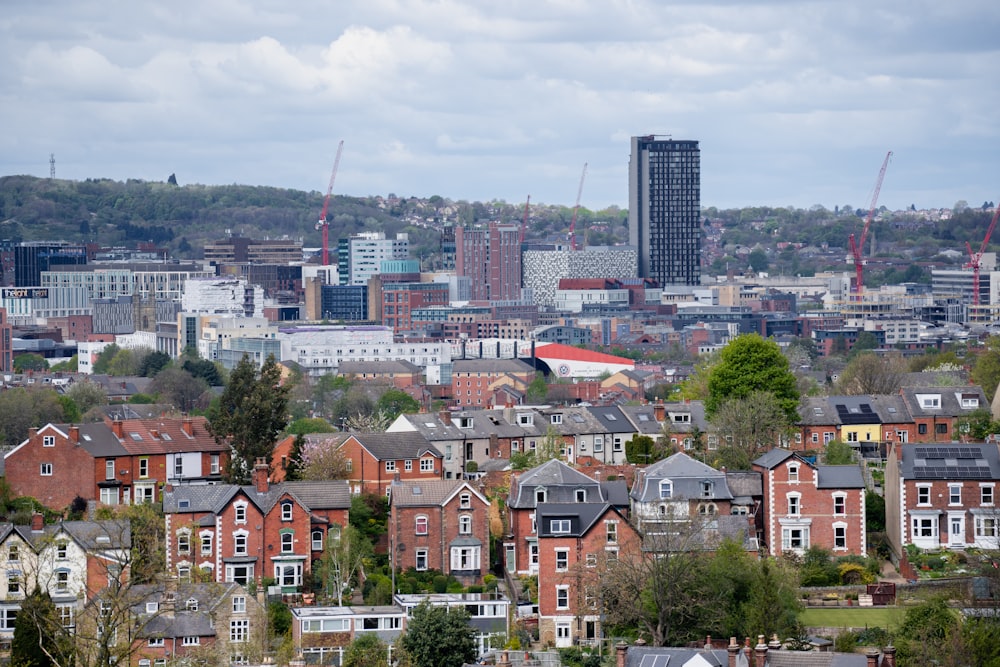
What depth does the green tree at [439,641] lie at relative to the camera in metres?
48.3

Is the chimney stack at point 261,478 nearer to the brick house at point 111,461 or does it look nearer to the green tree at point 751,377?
the brick house at point 111,461

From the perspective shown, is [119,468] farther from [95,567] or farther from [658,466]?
[658,466]

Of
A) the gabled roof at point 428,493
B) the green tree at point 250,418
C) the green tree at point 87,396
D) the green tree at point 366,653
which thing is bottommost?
the green tree at point 366,653

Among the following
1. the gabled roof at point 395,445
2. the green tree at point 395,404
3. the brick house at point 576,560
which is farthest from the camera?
the green tree at point 395,404

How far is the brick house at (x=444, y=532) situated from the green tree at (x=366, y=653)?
261 inches

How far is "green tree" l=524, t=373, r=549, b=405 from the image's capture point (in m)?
118

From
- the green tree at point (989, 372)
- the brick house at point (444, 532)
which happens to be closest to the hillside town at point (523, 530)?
the brick house at point (444, 532)

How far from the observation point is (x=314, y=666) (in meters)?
49.3

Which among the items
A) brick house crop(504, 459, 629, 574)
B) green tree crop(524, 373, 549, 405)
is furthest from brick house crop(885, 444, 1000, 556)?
green tree crop(524, 373, 549, 405)

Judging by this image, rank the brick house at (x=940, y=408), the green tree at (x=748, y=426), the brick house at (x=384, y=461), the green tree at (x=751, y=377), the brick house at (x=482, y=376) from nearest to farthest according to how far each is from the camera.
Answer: the green tree at (x=748, y=426), the brick house at (x=384, y=461), the green tree at (x=751, y=377), the brick house at (x=940, y=408), the brick house at (x=482, y=376)

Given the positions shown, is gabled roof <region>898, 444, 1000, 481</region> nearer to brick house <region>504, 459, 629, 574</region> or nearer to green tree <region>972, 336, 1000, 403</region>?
brick house <region>504, 459, 629, 574</region>

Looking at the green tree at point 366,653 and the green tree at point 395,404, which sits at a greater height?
the green tree at point 395,404

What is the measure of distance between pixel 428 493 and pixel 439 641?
9.34 metres

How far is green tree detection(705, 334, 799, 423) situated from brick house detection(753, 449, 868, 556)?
33.7 ft
